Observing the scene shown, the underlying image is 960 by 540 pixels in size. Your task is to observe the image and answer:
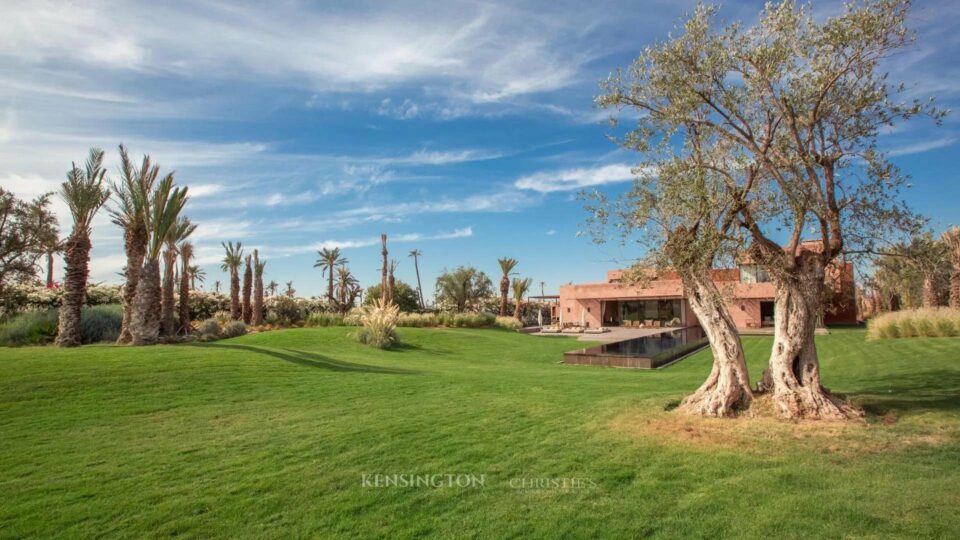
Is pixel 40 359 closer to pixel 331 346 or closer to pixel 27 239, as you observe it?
pixel 27 239

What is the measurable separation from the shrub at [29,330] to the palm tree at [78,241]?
1930 mm

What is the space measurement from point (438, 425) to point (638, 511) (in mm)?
3536

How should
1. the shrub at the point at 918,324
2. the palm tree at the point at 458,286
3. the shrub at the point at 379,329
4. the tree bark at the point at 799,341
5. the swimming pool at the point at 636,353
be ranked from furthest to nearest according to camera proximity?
the palm tree at the point at 458,286, the shrub at the point at 379,329, the shrub at the point at 918,324, the swimming pool at the point at 636,353, the tree bark at the point at 799,341

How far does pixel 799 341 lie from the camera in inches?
318

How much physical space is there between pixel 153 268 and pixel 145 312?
160 cm

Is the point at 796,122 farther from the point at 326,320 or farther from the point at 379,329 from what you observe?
the point at 326,320

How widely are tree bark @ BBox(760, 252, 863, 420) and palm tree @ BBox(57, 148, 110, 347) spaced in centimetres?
1800

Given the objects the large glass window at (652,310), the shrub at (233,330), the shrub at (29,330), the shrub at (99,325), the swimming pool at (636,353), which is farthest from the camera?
the large glass window at (652,310)

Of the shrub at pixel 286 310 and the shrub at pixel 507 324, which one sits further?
the shrub at pixel 286 310

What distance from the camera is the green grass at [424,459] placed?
4.57 meters

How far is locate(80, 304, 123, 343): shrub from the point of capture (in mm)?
18734

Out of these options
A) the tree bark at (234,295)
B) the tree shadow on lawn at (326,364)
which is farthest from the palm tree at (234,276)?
the tree shadow on lawn at (326,364)

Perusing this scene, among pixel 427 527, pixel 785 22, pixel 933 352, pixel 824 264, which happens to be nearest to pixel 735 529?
pixel 427 527

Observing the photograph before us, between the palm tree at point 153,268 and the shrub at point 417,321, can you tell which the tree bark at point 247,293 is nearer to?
the shrub at point 417,321
